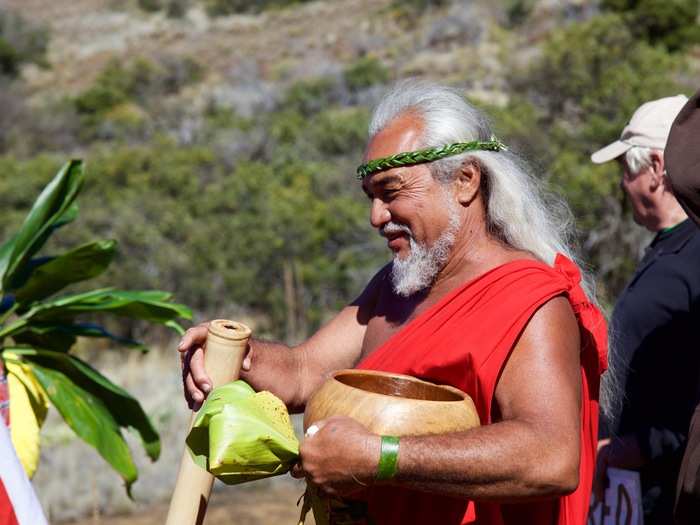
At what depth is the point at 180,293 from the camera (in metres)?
11.8

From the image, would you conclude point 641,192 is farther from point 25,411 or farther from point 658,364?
point 25,411

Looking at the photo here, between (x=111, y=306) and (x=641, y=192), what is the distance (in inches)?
73.3

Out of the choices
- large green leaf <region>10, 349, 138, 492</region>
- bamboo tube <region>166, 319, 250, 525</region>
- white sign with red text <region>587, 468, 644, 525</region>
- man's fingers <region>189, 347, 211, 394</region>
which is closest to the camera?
bamboo tube <region>166, 319, 250, 525</region>

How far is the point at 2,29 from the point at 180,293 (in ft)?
70.5

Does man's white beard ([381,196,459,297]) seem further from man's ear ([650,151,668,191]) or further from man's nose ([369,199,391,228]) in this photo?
man's ear ([650,151,668,191])

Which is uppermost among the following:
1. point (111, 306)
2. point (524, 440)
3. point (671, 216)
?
point (524, 440)

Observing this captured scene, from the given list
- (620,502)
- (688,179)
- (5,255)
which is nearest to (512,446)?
(688,179)

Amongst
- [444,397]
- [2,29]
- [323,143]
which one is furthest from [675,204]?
[2,29]

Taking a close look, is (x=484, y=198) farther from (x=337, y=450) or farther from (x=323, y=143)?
(x=323, y=143)

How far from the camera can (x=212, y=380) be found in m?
2.45

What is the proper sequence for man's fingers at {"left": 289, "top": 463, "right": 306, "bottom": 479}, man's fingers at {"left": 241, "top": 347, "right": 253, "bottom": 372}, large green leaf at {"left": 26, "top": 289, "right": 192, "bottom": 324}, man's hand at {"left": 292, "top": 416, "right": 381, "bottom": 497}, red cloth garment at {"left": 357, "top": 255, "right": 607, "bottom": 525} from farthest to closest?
large green leaf at {"left": 26, "top": 289, "right": 192, "bottom": 324}, man's fingers at {"left": 241, "top": 347, "right": 253, "bottom": 372}, red cloth garment at {"left": 357, "top": 255, "right": 607, "bottom": 525}, man's fingers at {"left": 289, "top": 463, "right": 306, "bottom": 479}, man's hand at {"left": 292, "top": 416, "right": 381, "bottom": 497}

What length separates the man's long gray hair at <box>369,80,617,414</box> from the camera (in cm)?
253

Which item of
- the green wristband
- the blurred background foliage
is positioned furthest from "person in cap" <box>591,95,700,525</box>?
the green wristband

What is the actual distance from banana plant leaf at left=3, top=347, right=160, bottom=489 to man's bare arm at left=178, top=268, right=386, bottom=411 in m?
1.11
